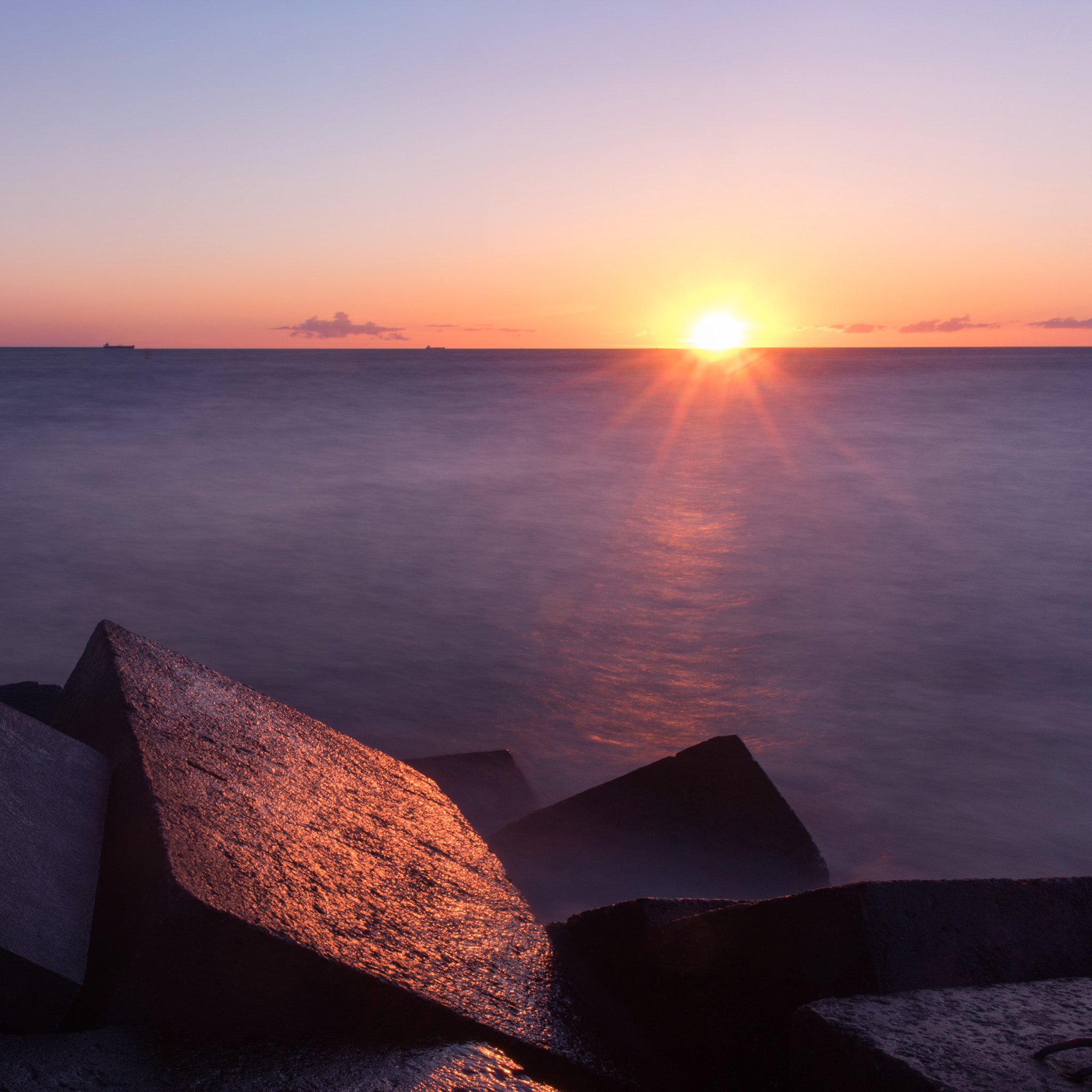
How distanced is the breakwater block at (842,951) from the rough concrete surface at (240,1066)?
17.2 inches

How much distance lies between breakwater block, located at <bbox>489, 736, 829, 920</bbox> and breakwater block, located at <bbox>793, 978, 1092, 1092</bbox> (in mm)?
1629

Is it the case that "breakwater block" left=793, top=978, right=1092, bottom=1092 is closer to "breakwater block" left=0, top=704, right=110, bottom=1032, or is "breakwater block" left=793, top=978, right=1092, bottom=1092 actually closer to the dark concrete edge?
the dark concrete edge

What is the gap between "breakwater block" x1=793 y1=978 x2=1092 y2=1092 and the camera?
51.9 inches

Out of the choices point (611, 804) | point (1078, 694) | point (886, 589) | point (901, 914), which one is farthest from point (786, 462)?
point (901, 914)

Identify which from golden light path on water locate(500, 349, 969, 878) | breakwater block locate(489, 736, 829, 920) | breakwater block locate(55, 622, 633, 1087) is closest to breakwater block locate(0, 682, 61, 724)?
breakwater block locate(55, 622, 633, 1087)

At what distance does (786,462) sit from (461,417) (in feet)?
36.4

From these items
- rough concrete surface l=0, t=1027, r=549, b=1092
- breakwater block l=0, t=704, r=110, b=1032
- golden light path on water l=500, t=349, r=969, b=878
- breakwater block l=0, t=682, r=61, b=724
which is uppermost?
breakwater block l=0, t=704, r=110, b=1032

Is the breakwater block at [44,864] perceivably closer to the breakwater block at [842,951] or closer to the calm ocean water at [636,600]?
the breakwater block at [842,951]

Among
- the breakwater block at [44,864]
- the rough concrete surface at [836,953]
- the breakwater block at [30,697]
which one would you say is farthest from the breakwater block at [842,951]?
the breakwater block at [30,697]

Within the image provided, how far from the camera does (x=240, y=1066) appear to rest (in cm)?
148

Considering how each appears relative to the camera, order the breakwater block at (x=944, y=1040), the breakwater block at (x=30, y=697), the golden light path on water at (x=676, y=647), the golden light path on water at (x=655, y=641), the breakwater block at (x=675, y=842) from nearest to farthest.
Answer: the breakwater block at (x=944, y=1040) → the breakwater block at (x=675, y=842) → the breakwater block at (x=30, y=697) → the golden light path on water at (x=676, y=647) → the golden light path on water at (x=655, y=641)

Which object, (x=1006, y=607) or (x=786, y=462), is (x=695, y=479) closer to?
(x=786, y=462)

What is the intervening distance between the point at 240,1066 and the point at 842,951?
111 cm

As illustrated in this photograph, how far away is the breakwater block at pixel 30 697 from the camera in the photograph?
11.8 feet
